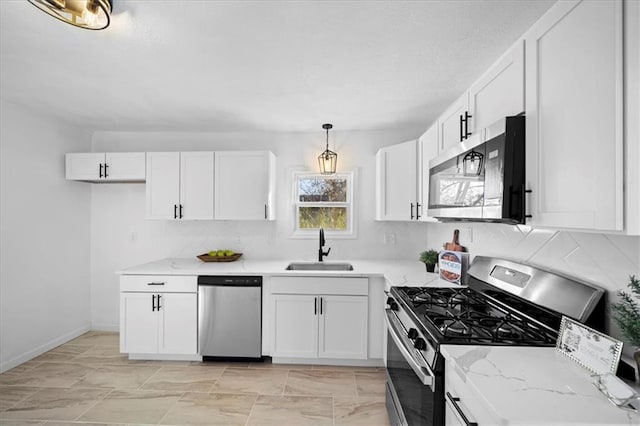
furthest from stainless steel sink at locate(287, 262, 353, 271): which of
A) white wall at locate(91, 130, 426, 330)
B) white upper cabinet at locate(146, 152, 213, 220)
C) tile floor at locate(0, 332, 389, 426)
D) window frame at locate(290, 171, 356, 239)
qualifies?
white upper cabinet at locate(146, 152, 213, 220)

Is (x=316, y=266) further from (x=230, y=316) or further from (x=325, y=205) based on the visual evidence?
(x=230, y=316)

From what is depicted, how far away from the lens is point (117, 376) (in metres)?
2.77

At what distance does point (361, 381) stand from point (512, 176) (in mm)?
2166

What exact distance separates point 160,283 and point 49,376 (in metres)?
1.17

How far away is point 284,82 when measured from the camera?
235 centimetres

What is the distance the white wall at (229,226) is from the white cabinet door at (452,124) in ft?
4.51

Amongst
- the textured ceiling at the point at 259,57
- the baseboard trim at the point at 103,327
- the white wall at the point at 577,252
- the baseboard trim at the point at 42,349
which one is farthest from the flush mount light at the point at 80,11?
the baseboard trim at the point at 103,327

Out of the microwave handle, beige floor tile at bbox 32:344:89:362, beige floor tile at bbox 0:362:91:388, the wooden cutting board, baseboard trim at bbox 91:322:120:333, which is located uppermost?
the microwave handle

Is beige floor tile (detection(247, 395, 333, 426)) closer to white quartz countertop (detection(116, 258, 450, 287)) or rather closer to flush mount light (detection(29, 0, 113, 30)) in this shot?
white quartz countertop (detection(116, 258, 450, 287))

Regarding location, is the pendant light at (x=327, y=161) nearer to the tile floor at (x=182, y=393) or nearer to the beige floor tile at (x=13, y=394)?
the tile floor at (x=182, y=393)

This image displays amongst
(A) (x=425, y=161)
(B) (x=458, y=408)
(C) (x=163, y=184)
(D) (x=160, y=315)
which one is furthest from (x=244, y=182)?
(B) (x=458, y=408)

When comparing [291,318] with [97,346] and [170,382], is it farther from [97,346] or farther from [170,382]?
[97,346]

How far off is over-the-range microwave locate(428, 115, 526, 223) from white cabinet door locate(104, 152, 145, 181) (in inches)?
122

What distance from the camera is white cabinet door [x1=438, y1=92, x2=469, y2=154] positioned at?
1.95 m
